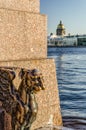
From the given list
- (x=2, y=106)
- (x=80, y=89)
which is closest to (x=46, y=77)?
(x=2, y=106)

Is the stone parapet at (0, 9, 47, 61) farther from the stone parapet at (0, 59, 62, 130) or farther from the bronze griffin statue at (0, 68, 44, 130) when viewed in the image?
the bronze griffin statue at (0, 68, 44, 130)

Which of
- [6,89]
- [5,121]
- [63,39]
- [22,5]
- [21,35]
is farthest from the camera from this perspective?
[63,39]

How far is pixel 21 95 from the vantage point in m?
4.07

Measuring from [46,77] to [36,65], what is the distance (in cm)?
27

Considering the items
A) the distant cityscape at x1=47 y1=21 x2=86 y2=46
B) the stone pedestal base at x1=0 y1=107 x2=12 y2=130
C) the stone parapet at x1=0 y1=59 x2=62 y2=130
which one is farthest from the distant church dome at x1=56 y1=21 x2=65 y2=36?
the stone pedestal base at x1=0 y1=107 x2=12 y2=130

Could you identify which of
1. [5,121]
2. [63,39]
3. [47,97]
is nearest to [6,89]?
[5,121]

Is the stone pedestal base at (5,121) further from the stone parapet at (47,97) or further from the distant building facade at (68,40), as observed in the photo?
the distant building facade at (68,40)

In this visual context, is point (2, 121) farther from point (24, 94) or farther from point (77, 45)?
point (77, 45)

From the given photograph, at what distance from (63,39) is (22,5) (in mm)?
134839

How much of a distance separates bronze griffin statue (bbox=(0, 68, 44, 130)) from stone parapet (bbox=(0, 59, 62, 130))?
1.16 metres

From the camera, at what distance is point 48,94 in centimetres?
561

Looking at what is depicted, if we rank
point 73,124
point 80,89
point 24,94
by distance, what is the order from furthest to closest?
point 80,89 < point 73,124 < point 24,94

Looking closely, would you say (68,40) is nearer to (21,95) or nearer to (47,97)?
(47,97)

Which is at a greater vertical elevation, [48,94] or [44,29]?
[44,29]
